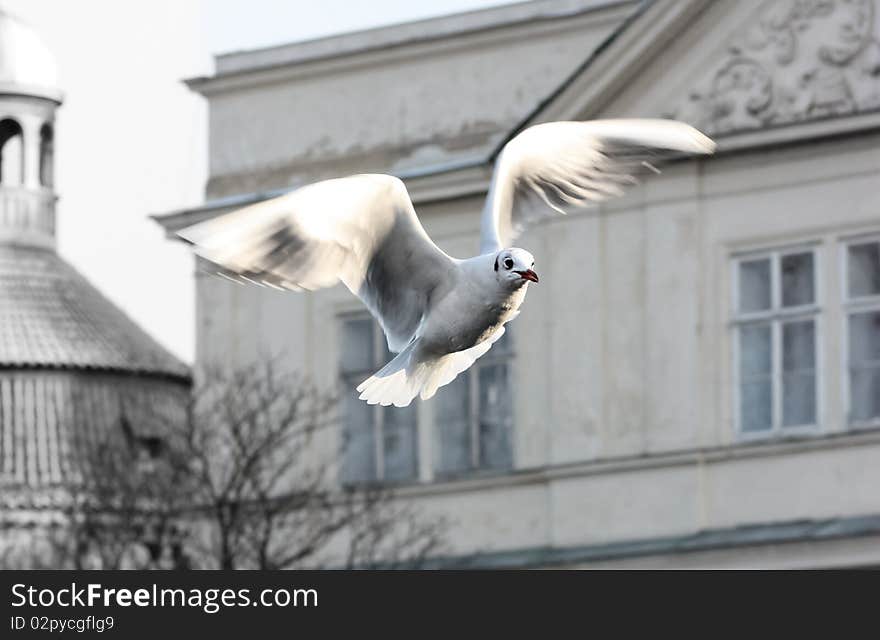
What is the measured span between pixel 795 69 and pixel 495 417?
654 centimetres

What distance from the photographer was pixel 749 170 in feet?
175

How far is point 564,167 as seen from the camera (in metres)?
31.1

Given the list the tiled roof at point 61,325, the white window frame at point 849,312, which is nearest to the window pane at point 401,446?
the white window frame at point 849,312

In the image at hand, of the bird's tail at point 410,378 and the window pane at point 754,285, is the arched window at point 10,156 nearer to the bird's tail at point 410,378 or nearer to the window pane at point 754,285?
the window pane at point 754,285

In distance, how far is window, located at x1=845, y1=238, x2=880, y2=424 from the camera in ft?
170

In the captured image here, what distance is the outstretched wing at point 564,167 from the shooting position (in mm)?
30812

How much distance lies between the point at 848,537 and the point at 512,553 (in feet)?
19.2

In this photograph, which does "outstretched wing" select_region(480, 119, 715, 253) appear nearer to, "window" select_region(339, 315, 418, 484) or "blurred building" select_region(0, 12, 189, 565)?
"window" select_region(339, 315, 418, 484)

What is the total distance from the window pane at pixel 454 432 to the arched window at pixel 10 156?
29259 mm

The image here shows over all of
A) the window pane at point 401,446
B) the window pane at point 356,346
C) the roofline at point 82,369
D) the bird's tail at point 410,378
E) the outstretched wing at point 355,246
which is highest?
A: the roofline at point 82,369

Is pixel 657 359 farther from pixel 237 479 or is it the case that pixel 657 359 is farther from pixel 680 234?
pixel 237 479

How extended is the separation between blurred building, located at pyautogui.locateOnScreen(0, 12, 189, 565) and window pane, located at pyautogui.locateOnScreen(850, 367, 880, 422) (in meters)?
22.4

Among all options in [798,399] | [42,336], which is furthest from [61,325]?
[798,399]
